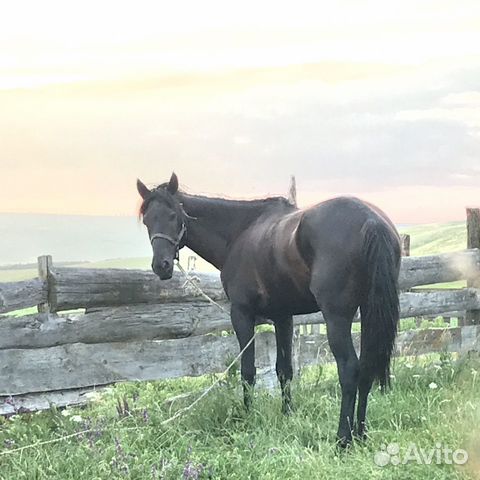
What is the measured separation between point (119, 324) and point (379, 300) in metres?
2.75

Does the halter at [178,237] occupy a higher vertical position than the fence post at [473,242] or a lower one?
higher

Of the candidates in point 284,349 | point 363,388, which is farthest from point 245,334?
point 363,388

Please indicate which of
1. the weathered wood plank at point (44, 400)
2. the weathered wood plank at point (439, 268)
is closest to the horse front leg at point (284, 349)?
the weathered wood plank at point (44, 400)

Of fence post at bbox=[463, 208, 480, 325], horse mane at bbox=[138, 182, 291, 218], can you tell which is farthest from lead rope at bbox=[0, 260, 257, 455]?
fence post at bbox=[463, 208, 480, 325]

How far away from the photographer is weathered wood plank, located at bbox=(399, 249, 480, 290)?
8.42 metres

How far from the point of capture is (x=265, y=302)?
19.7ft

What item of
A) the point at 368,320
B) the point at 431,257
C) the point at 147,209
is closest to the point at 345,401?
the point at 368,320

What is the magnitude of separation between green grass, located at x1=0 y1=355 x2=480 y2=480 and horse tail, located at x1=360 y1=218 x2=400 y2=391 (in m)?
0.53

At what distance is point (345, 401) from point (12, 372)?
2.93m

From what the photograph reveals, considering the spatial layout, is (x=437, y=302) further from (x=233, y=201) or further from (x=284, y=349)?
(x=233, y=201)

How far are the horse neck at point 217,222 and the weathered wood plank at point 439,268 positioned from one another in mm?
2597

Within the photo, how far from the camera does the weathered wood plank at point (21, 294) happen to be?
20.1 feet

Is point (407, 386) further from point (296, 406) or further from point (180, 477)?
point (180, 477)

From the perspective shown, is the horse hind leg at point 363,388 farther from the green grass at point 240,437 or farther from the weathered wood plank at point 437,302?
the weathered wood plank at point 437,302
